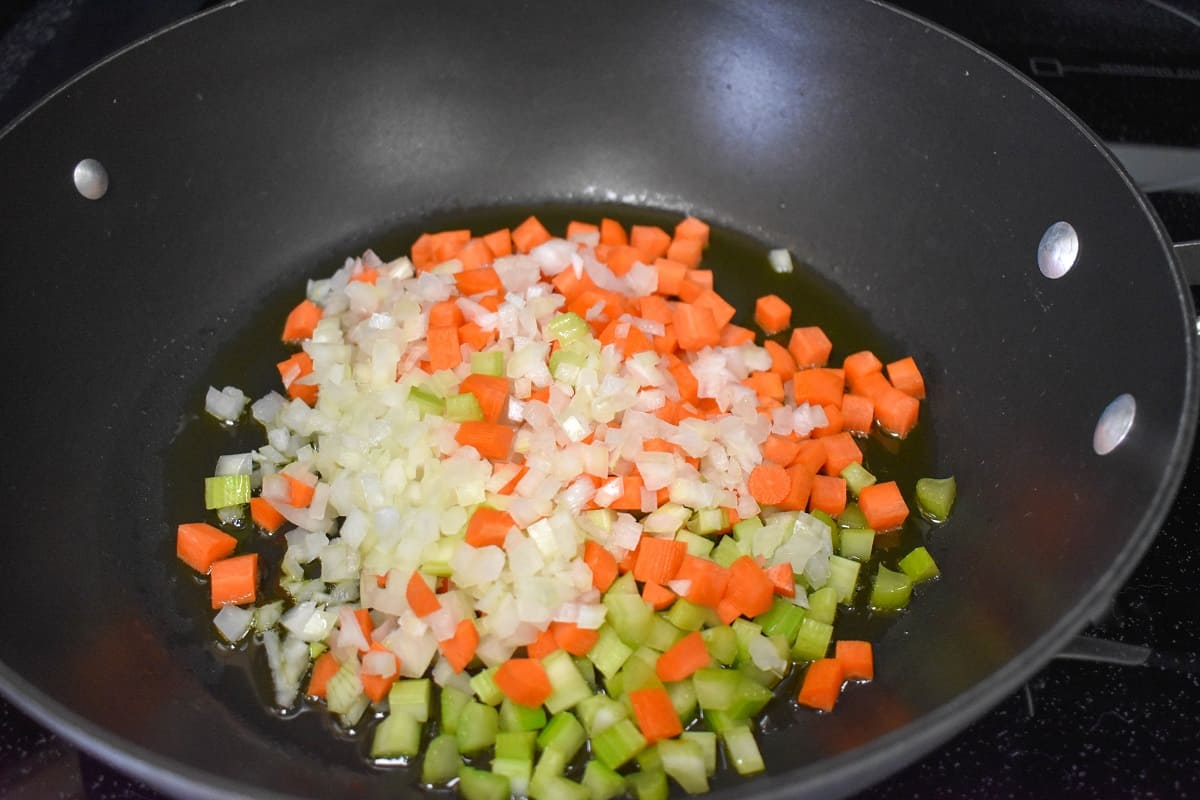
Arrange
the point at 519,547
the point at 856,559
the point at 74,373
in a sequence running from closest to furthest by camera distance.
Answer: the point at 519,547 → the point at 856,559 → the point at 74,373

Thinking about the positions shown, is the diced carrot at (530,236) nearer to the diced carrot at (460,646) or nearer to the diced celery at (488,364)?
the diced celery at (488,364)

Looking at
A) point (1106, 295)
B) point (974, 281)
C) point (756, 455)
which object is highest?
point (1106, 295)

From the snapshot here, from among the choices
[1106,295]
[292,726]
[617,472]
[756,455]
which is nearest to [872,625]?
[756,455]

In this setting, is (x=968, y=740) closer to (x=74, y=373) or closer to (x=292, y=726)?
(x=292, y=726)

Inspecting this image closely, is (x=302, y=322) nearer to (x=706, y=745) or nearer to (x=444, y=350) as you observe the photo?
(x=444, y=350)

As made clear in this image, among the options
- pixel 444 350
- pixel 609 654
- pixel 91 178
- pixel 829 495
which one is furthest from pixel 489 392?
pixel 91 178

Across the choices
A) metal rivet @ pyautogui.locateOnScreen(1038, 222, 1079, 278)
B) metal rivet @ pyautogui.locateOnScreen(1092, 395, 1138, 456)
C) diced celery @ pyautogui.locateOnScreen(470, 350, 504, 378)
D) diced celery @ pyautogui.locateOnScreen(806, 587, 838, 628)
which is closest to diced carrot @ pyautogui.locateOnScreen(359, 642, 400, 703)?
diced celery @ pyautogui.locateOnScreen(470, 350, 504, 378)

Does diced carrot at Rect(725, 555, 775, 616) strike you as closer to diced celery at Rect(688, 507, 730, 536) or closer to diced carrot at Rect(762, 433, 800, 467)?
diced celery at Rect(688, 507, 730, 536)
